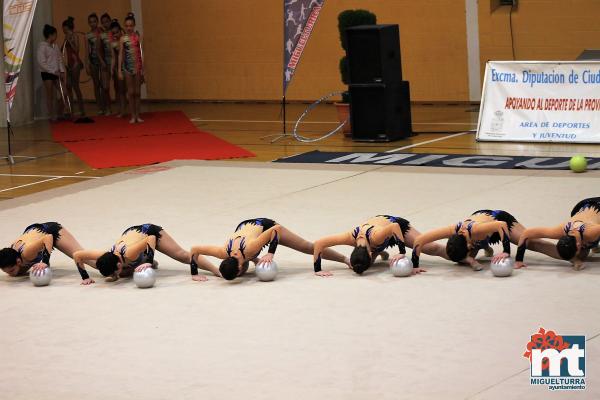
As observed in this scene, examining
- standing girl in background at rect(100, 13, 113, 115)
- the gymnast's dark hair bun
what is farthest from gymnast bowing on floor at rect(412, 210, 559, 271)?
standing girl in background at rect(100, 13, 113, 115)

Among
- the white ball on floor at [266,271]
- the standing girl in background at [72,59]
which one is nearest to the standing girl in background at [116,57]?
the standing girl in background at [72,59]

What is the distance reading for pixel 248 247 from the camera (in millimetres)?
6832

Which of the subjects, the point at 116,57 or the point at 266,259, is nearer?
the point at 266,259

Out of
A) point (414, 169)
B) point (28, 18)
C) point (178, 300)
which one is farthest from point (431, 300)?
point (28, 18)

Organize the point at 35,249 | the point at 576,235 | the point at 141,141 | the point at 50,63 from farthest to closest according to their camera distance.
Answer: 1. the point at 50,63
2. the point at 141,141
3. the point at 35,249
4. the point at 576,235

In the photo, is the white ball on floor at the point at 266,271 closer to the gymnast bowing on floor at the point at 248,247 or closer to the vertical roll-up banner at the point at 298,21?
the gymnast bowing on floor at the point at 248,247

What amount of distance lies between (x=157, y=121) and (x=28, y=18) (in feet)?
15.2

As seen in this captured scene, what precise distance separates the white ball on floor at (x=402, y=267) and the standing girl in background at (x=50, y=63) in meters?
11.6

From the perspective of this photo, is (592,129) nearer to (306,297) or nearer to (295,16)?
(295,16)

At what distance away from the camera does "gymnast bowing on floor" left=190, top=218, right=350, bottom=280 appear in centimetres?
674

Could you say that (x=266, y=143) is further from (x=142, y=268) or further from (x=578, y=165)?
(x=142, y=268)

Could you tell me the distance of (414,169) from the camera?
1107 centimetres

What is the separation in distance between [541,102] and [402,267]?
22.5 feet

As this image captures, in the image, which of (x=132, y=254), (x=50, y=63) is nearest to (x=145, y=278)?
(x=132, y=254)
